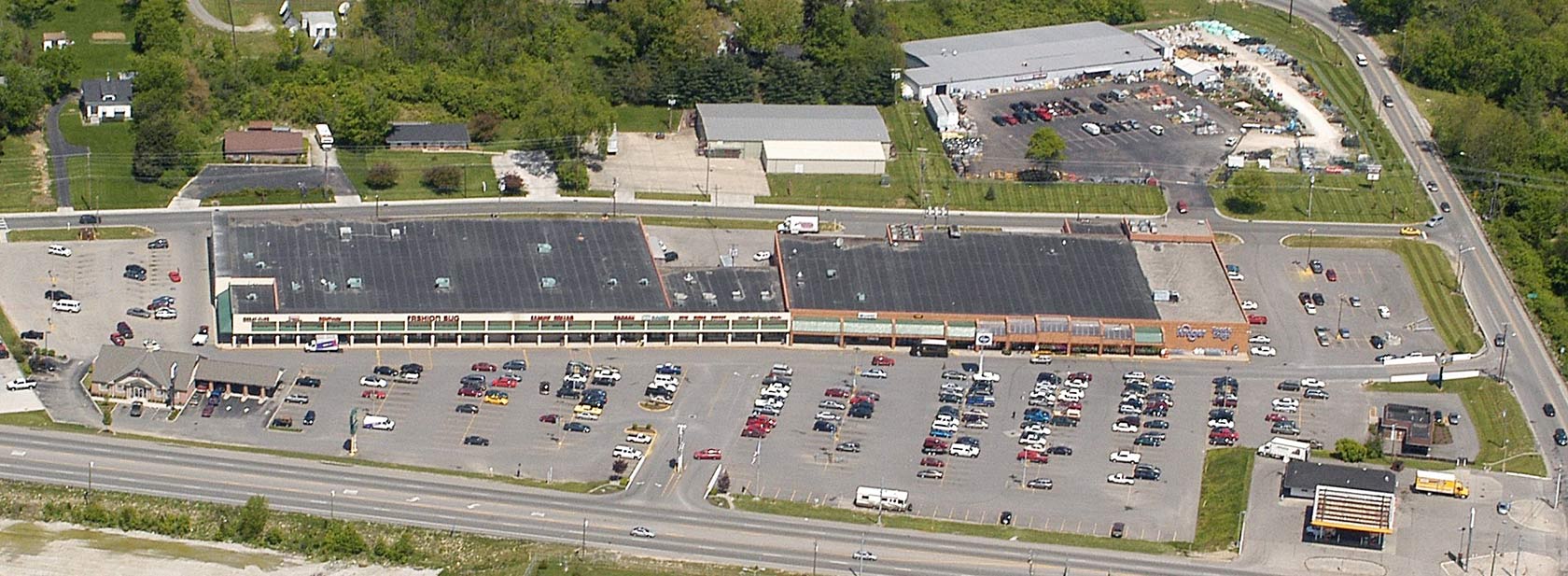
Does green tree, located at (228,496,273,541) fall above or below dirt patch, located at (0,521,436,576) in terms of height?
above

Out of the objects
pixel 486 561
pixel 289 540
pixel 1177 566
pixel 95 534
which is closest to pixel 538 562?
pixel 486 561

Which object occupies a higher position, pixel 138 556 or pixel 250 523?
pixel 250 523

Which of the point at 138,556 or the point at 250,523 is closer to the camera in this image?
the point at 138,556

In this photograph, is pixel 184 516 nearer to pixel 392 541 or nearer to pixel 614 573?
pixel 392 541

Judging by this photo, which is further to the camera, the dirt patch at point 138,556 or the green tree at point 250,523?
the green tree at point 250,523
